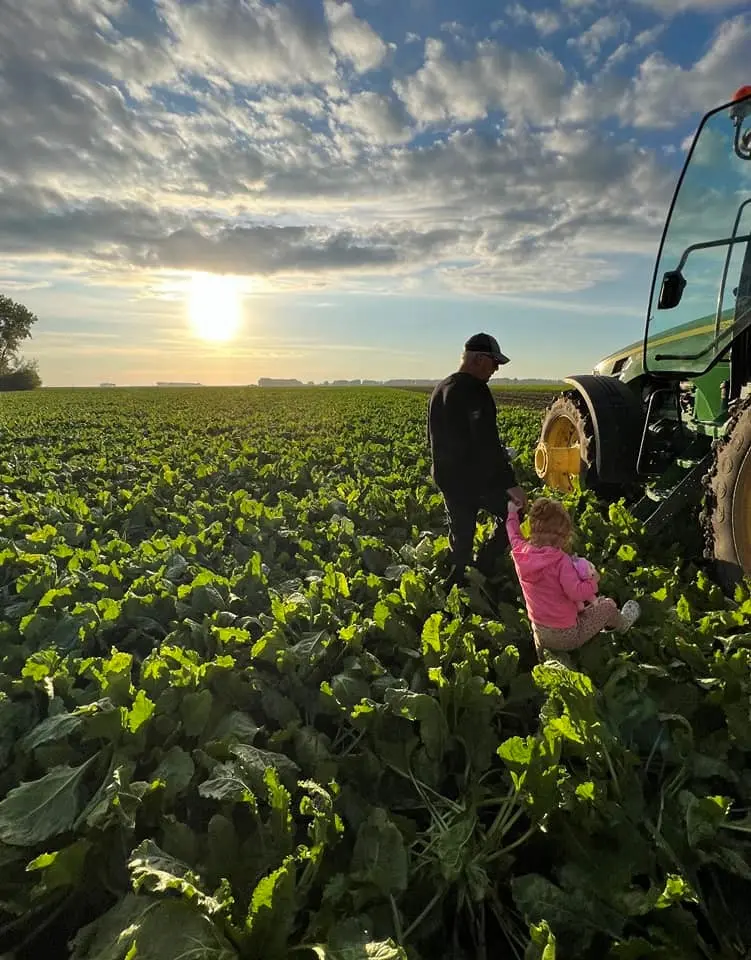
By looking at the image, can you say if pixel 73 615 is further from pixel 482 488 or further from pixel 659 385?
pixel 659 385

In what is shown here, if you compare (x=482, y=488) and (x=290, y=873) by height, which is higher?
(x=482, y=488)

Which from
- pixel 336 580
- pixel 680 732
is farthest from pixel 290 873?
pixel 336 580

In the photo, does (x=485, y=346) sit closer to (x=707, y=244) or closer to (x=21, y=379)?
(x=707, y=244)

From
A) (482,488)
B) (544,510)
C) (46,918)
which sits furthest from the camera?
(482,488)

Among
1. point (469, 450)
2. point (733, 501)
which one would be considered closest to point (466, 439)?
point (469, 450)

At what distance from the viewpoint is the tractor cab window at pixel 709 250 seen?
4477 millimetres

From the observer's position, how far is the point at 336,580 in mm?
4188

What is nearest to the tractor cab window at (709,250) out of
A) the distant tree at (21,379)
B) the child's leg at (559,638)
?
the child's leg at (559,638)

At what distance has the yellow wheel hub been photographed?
6.68m

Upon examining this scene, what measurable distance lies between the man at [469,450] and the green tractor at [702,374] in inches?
45.2

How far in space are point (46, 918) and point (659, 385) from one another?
5.71 m

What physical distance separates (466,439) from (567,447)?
8.44ft

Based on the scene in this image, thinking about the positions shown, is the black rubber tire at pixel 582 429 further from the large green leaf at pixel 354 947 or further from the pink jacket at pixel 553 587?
the large green leaf at pixel 354 947

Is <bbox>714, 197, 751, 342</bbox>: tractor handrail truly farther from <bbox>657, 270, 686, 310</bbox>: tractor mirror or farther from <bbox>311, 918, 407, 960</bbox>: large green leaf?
<bbox>311, 918, 407, 960</bbox>: large green leaf
